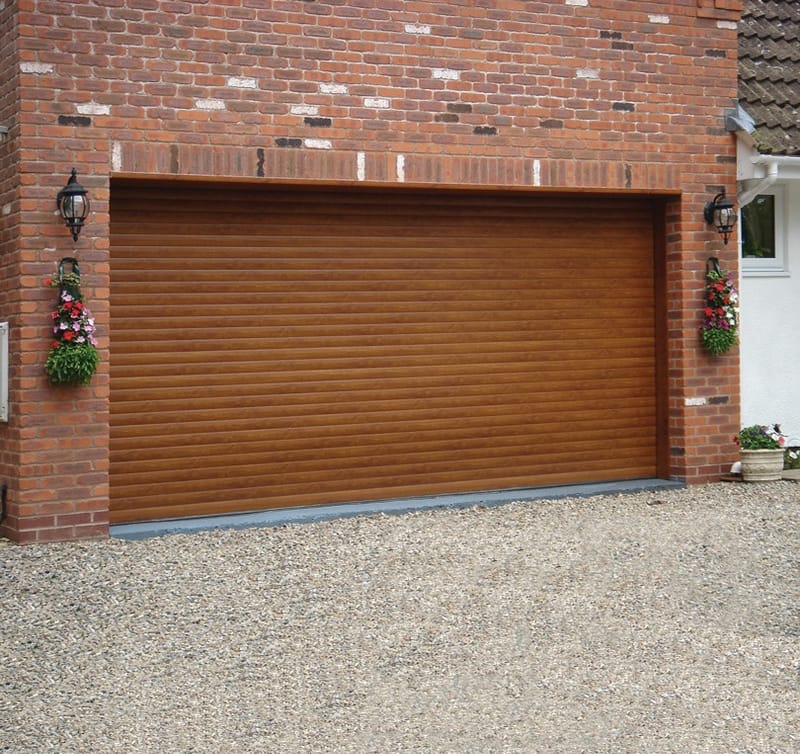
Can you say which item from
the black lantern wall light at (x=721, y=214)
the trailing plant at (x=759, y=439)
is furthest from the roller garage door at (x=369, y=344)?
the trailing plant at (x=759, y=439)

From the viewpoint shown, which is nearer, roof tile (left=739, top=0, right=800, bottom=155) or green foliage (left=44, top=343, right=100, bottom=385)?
green foliage (left=44, top=343, right=100, bottom=385)

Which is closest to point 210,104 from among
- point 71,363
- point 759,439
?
point 71,363

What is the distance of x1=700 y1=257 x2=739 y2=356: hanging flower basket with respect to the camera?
36.1 feet

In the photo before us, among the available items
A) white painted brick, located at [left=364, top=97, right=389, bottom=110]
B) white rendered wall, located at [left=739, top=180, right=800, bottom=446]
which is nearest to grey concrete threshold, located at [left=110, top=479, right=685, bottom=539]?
white rendered wall, located at [left=739, top=180, right=800, bottom=446]

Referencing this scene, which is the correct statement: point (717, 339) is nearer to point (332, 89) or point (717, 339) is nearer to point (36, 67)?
point (332, 89)

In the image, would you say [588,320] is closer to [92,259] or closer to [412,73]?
[412,73]

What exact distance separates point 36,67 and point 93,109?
1.57ft

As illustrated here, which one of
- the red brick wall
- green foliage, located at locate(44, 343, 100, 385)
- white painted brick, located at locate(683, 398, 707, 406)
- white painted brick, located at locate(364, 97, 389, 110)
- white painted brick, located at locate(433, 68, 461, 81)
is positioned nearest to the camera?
green foliage, located at locate(44, 343, 100, 385)

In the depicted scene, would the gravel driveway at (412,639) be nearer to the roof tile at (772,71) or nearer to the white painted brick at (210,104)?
the white painted brick at (210,104)

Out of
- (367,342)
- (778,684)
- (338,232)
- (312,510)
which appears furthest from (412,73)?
(778,684)

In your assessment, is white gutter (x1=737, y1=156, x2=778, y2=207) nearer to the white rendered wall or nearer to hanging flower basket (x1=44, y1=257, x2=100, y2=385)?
the white rendered wall

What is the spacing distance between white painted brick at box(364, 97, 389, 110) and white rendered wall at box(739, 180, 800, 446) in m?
4.26

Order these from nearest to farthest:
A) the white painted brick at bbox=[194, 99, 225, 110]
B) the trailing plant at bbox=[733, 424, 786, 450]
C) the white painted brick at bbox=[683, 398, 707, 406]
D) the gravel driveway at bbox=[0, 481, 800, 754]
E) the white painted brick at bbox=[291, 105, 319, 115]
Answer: the gravel driveway at bbox=[0, 481, 800, 754] → the white painted brick at bbox=[194, 99, 225, 110] → the white painted brick at bbox=[291, 105, 319, 115] → the white painted brick at bbox=[683, 398, 707, 406] → the trailing plant at bbox=[733, 424, 786, 450]

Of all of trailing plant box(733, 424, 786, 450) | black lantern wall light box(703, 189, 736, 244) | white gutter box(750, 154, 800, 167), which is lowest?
trailing plant box(733, 424, 786, 450)
